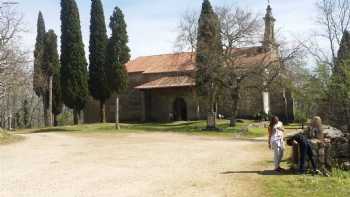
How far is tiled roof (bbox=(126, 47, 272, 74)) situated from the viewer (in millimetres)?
36375

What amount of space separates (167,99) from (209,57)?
568 inches

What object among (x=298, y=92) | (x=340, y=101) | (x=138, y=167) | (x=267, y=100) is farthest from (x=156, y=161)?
(x=267, y=100)

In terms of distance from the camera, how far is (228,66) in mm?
35281

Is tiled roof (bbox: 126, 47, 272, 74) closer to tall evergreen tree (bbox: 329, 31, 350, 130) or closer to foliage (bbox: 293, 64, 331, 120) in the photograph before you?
foliage (bbox: 293, 64, 331, 120)

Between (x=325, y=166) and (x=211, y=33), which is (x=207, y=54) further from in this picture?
(x=325, y=166)

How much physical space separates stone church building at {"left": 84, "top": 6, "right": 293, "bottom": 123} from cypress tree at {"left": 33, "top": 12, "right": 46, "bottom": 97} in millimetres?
8007

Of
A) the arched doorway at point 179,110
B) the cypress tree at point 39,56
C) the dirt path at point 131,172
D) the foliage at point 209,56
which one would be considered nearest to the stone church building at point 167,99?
the arched doorway at point 179,110

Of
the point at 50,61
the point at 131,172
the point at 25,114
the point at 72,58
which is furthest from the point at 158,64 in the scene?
the point at 131,172

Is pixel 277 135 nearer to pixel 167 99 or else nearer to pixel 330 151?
pixel 330 151

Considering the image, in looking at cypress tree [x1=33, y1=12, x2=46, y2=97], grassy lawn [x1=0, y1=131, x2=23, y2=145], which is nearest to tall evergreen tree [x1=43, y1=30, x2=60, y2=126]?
cypress tree [x1=33, y1=12, x2=46, y2=97]

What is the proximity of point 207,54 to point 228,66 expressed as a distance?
1.84 metres

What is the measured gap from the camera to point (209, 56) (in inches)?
1383

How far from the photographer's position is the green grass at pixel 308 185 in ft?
31.2

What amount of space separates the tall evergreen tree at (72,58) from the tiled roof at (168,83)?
6992mm
